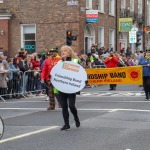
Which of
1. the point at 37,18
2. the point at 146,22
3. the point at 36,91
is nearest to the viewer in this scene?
the point at 36,91

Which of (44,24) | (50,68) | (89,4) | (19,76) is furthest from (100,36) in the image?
(50,68)

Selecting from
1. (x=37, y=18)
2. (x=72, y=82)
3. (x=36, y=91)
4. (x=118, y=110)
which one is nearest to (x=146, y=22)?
(x=37, y=18)

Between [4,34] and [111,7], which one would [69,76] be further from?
[111,7]

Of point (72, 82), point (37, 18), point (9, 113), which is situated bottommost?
point (9, 113)

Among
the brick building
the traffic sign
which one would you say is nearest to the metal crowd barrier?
the brick building

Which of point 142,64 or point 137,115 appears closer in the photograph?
point 137,115

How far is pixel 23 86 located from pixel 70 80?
31.1 feet

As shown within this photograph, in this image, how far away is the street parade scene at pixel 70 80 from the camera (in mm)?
10172

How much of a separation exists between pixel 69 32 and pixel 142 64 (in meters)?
13.3

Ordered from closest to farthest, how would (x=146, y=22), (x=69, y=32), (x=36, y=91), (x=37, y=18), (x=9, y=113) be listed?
(x=9, y=113), (x=36, y=91), (x=69, y=32), (x=37, y=18), (x=146, y=22)

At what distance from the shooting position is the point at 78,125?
36.8 feet

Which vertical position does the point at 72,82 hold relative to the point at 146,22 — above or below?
below

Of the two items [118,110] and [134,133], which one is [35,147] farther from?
[118,110]

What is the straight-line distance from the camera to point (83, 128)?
11141 millimetres
